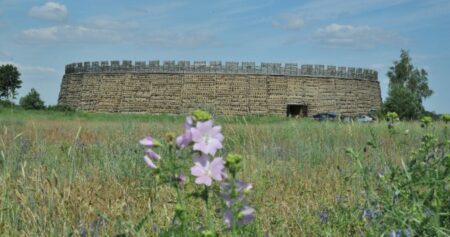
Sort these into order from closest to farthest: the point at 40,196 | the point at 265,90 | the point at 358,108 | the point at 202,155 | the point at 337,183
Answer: the point at 202,155 < the point at 40,196 < the point at 337,183 < the point at 265,90 < the point at 358,108

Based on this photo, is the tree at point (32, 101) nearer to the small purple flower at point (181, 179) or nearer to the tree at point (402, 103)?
the tree at point (402, 103)

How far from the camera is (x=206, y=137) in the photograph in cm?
156

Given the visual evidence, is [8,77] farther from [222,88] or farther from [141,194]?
[141,194]

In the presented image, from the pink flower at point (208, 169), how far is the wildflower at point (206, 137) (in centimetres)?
3

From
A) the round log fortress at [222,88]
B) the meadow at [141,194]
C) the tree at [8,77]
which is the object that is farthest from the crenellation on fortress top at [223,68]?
the meadow at [141,194]

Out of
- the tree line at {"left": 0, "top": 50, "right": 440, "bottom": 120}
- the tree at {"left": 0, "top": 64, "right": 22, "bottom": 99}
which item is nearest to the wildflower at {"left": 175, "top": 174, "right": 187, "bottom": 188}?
the tree line at {"left": 0, "top": 50, "right": 440, "bottom": 120}

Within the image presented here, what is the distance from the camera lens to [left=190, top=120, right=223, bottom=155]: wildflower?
1529 millimetres

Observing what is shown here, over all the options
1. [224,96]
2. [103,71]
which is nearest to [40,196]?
[224,96]

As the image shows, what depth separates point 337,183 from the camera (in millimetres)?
5016

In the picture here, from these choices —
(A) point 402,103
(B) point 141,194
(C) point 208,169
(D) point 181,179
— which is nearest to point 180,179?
(D) point 181,179

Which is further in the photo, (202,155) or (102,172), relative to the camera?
(102,172)

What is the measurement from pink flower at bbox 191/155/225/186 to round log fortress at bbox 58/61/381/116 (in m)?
40.7

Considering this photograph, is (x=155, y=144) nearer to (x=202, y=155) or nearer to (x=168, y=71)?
(x=202, y=155)

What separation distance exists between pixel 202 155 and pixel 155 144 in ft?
0.55
